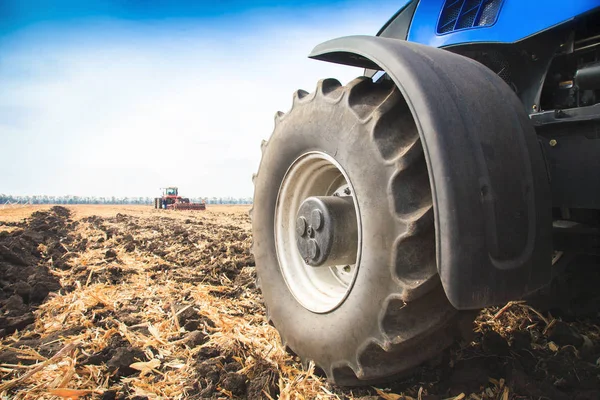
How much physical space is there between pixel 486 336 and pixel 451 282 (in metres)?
1.23

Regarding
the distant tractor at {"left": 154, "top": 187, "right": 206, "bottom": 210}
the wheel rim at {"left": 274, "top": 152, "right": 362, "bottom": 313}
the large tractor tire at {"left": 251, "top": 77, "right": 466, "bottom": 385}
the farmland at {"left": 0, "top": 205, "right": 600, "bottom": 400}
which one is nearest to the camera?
the large tractor tire at {"left": 251, "top": 77, "right": 466, "bottom": 385}

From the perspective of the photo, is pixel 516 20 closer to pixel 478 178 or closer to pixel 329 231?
pixel 478 178

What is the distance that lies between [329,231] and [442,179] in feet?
2.36

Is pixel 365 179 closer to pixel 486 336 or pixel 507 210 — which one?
pixel 507 210

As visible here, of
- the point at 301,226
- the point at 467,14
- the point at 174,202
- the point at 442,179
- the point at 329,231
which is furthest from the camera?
the point at 174,202

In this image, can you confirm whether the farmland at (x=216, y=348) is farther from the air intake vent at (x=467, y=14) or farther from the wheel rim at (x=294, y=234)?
the air intake vent at (x=467, y=14)

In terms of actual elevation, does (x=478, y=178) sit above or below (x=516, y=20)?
below

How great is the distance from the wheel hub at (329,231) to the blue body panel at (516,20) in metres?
1.11

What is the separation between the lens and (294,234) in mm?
2574

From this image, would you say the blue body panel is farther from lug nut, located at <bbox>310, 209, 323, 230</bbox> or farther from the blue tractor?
lug nut, located at <bbox>310, 209, 323, 230</bbox>

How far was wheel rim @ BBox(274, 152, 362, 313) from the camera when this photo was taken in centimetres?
234

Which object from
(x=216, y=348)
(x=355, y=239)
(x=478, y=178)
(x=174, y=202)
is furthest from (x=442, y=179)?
(x=174, y=202)

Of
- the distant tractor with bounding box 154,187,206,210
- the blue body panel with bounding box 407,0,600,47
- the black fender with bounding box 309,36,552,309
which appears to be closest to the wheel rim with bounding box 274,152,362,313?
the black fender with bounding box 309,36,552,309

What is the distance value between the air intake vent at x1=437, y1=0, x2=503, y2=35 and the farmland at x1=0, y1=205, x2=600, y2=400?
1.61 m
